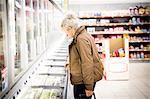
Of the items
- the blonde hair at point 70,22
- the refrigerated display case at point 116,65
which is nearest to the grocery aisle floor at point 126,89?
the refrigerated display case at point 116,65

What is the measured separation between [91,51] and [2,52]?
1.46 m

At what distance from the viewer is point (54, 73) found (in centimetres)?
384

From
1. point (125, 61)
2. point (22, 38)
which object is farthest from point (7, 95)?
point (125, 61)

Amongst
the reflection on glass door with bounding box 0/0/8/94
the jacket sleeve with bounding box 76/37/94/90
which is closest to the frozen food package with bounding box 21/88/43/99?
the reflection on glass door with bounding box 0/0/8/94

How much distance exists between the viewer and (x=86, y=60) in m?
3.10

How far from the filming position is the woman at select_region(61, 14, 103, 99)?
123 inches

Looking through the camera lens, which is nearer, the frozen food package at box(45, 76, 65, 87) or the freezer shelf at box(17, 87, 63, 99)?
the freezer shelf at box(17, 87, 63, 99)

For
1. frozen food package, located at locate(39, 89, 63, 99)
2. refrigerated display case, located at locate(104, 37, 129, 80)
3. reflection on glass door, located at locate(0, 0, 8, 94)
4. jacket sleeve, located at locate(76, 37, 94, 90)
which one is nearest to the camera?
reflection on glass door, located at locate(0, 0, 8, 94)

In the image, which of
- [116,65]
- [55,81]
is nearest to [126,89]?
[116,65]

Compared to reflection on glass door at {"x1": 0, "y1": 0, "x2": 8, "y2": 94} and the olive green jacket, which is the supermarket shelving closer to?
the olive green jacket

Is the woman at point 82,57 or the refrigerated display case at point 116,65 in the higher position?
the woman at point 82,57

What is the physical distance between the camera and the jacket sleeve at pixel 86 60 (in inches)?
122

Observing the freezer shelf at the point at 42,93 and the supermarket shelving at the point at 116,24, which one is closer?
the freezer shelf at the point at 42,93

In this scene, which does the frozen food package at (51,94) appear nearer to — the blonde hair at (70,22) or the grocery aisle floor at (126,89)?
the blonde hair at (70,22)
